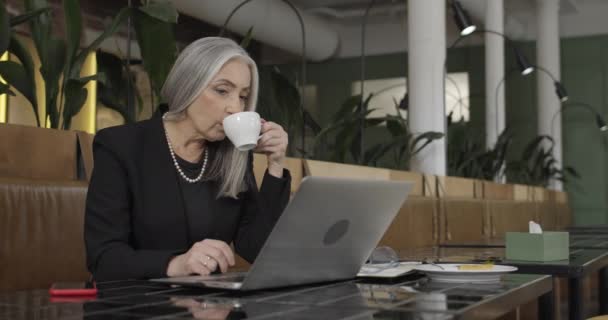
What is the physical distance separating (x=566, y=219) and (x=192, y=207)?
25.9ft

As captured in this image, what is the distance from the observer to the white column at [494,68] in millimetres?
7395

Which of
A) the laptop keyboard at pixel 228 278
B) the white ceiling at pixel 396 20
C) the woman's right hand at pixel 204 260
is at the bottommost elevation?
the laptop keyboard at pixel 228 278

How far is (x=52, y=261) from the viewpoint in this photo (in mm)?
1716

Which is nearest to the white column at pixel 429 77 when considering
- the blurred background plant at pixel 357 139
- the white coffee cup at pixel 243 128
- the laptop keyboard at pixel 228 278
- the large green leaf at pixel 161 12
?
the blurred background plant at pixel 357 139

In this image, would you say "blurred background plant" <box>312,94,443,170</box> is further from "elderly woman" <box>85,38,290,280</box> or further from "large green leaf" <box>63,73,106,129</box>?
"elderly woman" <box>85,38,290,280</box>

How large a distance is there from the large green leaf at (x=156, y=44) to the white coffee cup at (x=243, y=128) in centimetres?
103

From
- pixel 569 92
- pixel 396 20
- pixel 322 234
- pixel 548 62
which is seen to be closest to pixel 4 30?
pixel 322 234

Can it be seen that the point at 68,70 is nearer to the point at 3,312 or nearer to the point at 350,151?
the point at 3,312

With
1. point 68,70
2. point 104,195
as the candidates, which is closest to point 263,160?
point 68,70

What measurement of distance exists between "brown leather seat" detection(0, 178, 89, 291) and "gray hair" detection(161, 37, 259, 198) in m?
0.37

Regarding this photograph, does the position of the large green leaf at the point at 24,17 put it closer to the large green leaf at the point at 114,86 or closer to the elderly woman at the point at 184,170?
the large green leaf at the point at 114,86

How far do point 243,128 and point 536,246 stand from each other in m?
0.74

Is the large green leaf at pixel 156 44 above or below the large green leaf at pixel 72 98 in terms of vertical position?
above

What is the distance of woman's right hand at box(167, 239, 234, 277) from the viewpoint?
4.04 ft
